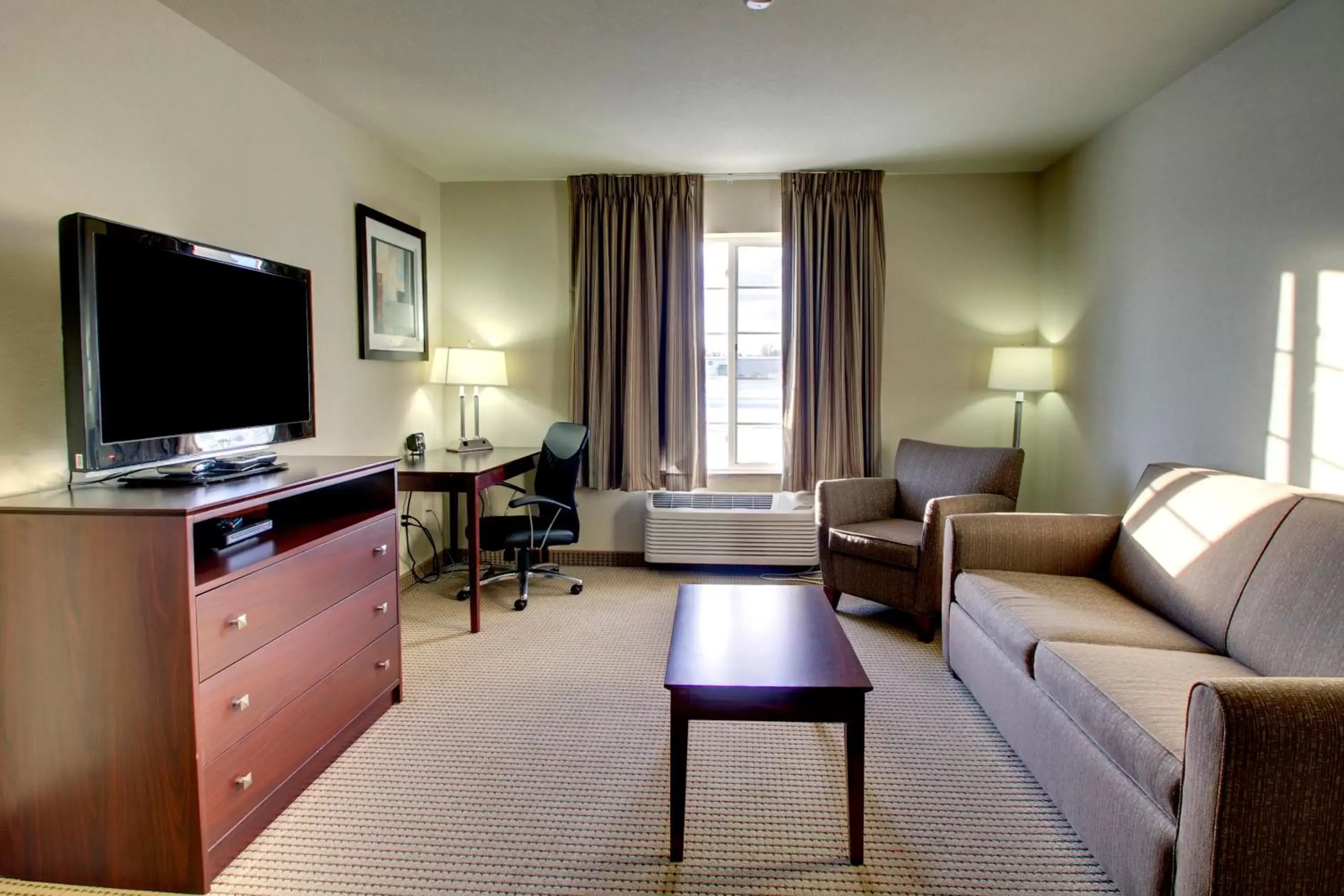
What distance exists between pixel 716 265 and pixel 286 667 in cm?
335

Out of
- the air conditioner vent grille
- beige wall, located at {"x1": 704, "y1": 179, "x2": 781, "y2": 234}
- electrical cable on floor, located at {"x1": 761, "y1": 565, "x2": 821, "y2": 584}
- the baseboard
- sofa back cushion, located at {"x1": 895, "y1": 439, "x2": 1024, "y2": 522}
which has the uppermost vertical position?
beige wall, located at {"x1": 704, "y1": 179, "x2": 781, "y2": 234}

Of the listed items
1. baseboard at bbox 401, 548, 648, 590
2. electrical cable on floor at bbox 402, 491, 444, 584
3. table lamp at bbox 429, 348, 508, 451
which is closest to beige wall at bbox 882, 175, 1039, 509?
baseboard at bbox 401, 548, 648, 590

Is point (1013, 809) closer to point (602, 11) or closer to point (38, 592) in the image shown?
point (38, 592)

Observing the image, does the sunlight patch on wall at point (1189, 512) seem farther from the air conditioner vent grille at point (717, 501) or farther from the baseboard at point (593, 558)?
the baseboard at point (593, 558)

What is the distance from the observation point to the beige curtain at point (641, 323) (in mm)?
4336

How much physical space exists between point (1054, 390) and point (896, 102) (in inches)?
77.3

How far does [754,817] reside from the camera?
198cm

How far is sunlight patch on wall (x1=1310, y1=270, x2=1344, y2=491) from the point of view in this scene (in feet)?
7.24

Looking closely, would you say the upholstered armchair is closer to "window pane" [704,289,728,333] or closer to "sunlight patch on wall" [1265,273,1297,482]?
"sunlight patch on wall" [1265,273,1297,482]

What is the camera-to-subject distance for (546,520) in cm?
388

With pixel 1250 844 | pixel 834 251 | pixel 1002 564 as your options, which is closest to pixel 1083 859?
pixel 1250 844

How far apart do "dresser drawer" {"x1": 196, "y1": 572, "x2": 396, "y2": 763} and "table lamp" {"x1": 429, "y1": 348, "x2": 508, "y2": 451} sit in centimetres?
174

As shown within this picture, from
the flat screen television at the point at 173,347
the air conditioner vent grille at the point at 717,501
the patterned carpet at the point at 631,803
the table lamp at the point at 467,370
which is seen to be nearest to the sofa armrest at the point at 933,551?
the patterned carpet at the point at 631,803

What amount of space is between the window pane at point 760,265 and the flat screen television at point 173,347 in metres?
2.61
